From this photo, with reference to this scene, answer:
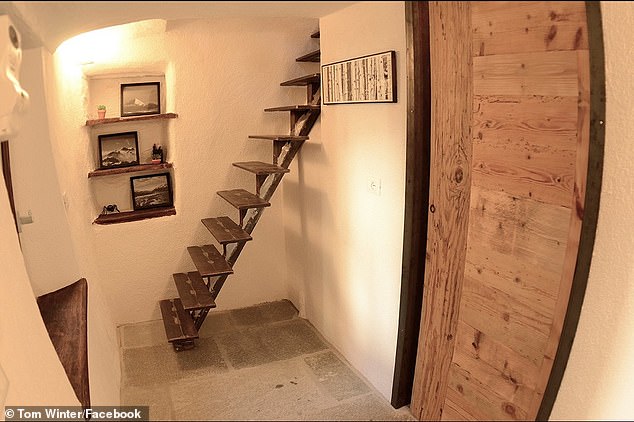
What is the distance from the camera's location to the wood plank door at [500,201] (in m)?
0.75

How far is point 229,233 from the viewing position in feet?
3.17

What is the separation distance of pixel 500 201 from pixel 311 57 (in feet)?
1.26

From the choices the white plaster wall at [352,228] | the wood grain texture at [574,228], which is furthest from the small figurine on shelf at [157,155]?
the wood grain texture at [574,228]

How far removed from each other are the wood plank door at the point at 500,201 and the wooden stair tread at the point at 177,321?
394 millimetres

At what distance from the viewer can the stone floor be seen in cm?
79

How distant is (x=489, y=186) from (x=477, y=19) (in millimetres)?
255

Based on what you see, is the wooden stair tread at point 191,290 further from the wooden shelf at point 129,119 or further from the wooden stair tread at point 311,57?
the wooden stair tread at point 311,57

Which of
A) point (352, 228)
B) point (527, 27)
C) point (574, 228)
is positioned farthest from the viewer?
point (352, 228)

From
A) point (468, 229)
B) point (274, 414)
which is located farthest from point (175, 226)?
point (468, 229)

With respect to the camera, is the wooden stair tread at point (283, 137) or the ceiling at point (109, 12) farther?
the wooden stair tread at point (283, 137)

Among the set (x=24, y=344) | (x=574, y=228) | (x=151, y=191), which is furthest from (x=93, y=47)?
(x=574, y=228)

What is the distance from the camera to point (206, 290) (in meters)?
0.96

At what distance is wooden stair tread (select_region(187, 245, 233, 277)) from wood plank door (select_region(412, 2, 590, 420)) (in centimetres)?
37

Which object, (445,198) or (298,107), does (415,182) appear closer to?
(445,198)
